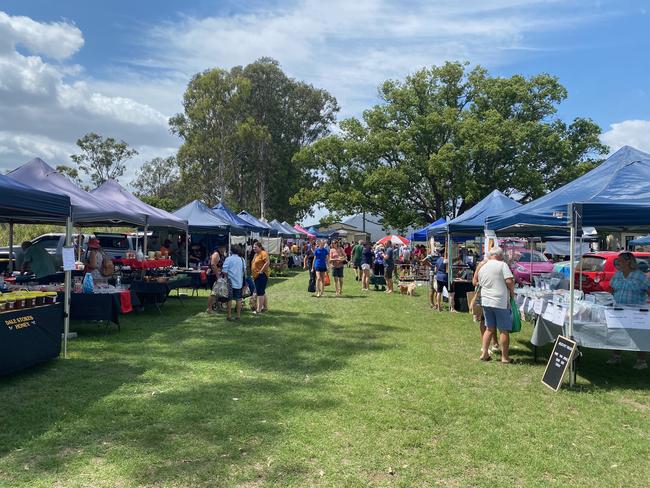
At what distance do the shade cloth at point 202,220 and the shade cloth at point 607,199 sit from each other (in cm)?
1071

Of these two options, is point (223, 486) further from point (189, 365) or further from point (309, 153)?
point (309, 153)

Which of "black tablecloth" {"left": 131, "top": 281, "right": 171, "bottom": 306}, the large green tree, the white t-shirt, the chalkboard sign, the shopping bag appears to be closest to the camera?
the chalkboard sign

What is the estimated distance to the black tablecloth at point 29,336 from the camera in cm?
585

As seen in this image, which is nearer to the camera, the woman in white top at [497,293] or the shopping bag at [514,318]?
the woman in white top at [497,293]

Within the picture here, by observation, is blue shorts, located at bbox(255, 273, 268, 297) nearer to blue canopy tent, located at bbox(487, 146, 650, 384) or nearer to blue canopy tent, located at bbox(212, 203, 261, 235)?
blue canopy tent, located at bbox(487, 146, 650, 384)

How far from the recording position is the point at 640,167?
7.21 meters

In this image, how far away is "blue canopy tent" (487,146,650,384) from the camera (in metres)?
6.34

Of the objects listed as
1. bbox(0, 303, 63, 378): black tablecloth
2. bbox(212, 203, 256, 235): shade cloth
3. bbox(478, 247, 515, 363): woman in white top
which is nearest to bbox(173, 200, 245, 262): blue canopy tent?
bbox(212, 203, 256, 235): shade cloth

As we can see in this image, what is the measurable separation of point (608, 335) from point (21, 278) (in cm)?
1010

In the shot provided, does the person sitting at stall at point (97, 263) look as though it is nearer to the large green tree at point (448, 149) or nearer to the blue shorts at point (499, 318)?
the blue shorts at point (499, 318)

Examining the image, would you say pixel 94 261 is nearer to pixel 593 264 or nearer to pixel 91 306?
pixel 91 306

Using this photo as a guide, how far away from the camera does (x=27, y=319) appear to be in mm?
6277

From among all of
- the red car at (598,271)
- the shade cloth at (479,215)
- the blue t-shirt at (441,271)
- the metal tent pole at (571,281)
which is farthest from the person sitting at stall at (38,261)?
the red car at (598,271)

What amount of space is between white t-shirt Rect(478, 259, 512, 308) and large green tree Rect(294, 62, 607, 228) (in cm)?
2558
